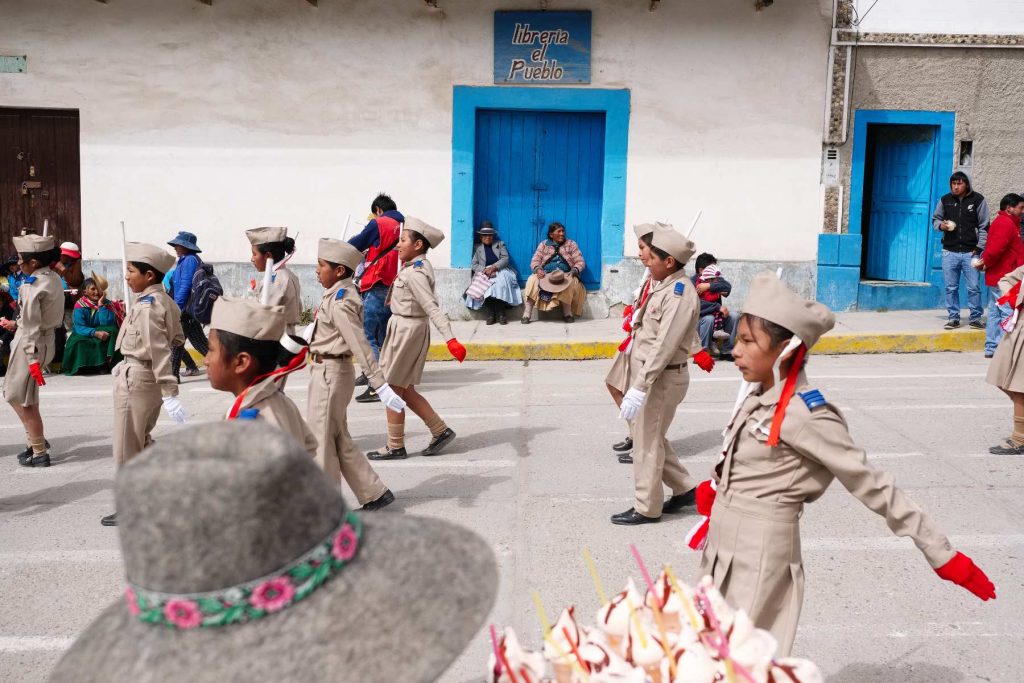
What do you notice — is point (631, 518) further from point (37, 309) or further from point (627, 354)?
point (37, 309)

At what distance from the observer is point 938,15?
13.4m

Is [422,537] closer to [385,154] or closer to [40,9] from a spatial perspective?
[385,154]

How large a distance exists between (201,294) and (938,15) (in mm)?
9894

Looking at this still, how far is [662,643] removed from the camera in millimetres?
2209

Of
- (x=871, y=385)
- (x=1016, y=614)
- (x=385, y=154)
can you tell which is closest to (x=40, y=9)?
(x=385, y=154)

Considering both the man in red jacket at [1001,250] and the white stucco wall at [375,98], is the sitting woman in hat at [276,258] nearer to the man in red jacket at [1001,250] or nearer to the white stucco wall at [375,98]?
the white stucco wall at [375,98]

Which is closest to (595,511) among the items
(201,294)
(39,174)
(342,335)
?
(342,335)

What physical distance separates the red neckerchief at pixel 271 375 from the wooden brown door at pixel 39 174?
35.3 feet

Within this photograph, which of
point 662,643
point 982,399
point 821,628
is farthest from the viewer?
point 982,399

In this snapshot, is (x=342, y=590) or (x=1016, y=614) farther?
(x=1016, y=614)

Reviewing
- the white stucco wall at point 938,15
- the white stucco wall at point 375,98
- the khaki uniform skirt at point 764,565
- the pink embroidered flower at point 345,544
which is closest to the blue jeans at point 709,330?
the white stucco wall at point 375,98

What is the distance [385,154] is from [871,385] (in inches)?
276

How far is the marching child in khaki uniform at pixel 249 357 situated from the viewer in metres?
4.06

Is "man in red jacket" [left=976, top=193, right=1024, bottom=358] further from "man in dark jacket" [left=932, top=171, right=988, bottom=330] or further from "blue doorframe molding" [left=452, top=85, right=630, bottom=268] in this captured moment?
"blue doorframe molding" [left=452, top=85, right=630, bottom=268]
